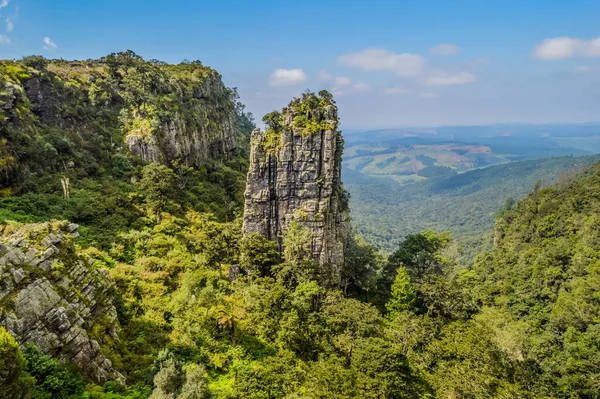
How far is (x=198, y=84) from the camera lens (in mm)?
74250

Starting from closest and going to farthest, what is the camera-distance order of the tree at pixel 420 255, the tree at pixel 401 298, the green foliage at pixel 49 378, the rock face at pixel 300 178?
the green foliage at pixel 49 378 → the rock face at pixel 300 178 → the tree at pixel 401 298 → the tree at pixel 420 255

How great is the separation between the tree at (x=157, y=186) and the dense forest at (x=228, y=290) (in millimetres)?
291

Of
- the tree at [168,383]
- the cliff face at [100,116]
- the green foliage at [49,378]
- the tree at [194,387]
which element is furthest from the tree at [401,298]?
the cliff face at [100,116]

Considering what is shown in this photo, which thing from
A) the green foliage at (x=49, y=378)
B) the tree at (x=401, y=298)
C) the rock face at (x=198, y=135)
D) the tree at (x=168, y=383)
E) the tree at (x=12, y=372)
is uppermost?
the rock face at (x=198, y=135)

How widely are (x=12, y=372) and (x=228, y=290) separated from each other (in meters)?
24.4

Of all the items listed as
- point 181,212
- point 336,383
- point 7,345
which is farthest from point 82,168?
point 336,383

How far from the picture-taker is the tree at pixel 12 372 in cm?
1448

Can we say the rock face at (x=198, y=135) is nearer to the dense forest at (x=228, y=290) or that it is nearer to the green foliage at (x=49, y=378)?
the dense forest at (x=228, y=290)

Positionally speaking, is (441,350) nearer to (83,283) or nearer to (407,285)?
(407,285)

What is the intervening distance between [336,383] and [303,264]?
696 inches

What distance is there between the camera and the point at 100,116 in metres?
58.3

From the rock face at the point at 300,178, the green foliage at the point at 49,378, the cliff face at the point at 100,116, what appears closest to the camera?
the green foliage at the point at 49,378

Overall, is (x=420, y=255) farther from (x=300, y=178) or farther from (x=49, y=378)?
Answer: (x=49, y=378)

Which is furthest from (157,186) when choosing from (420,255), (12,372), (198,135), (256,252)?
(420,255)
